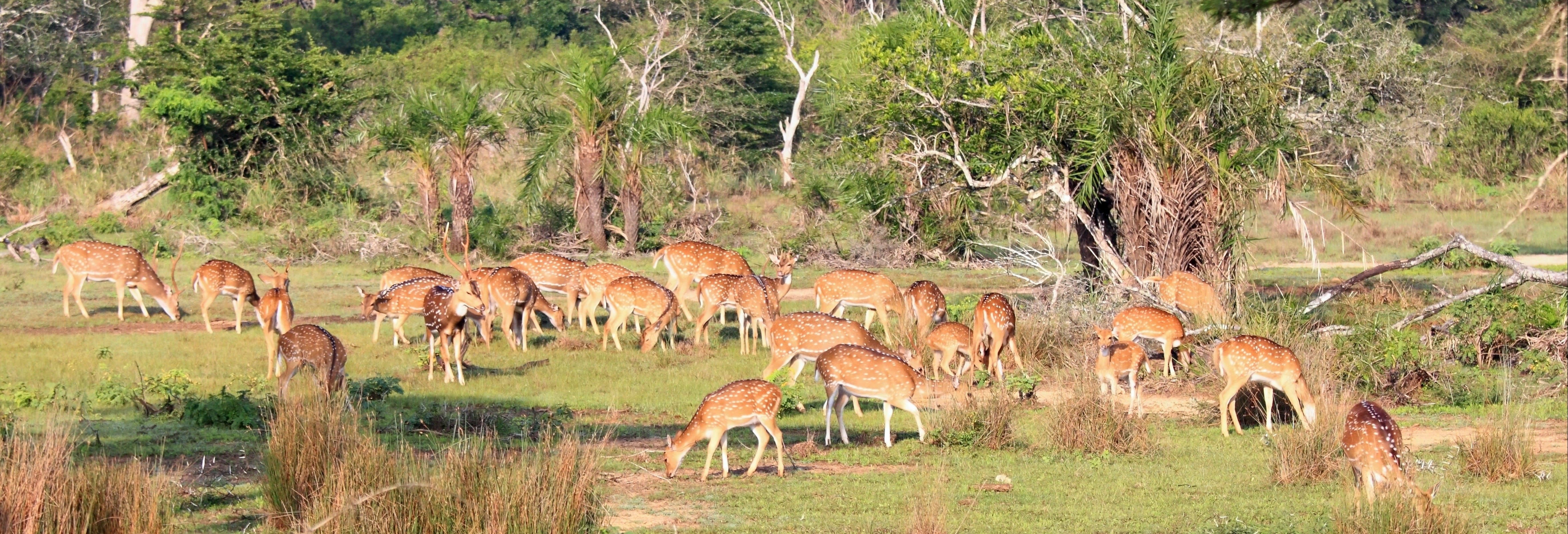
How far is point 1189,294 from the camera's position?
1691 centimetres

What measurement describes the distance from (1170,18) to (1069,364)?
5.37 meters

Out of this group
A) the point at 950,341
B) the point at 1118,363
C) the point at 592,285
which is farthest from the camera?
the point at 592,285

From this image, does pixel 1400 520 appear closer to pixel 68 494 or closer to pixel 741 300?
pixel 68 494

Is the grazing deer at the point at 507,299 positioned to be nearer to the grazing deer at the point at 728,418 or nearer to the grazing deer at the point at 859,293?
the grazing deer at the point at 859,293

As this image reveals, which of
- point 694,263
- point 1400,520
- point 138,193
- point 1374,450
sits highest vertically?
point 138,193

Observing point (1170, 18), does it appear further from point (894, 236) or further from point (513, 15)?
point (513, 15)

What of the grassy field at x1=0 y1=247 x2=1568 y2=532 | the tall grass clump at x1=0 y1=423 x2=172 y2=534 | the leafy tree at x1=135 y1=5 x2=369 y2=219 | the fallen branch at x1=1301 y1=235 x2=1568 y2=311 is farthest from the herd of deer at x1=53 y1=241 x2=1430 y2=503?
the leafy tree at x1=135 y1=5 x2=369 y2=219

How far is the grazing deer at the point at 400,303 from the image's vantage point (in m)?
17.0

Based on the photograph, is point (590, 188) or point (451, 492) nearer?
point (451, 492)

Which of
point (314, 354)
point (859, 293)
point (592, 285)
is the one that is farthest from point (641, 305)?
point (314, 354)

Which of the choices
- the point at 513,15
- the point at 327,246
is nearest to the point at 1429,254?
the point at 327,246

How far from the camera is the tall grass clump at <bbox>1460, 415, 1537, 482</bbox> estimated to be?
1159 cm

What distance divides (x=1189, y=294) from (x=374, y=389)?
8.65 m

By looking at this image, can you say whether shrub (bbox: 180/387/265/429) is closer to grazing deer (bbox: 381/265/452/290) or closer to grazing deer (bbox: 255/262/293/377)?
grazing deer (bbox: 255/262/293/377)
